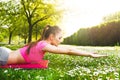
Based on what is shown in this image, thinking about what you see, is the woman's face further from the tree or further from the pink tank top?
the tree

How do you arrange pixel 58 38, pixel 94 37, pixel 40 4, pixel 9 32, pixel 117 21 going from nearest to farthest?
pixel 58 38 < pixel 117 21 < pixel 94 37 < pixel 40 4 < pixel 9 32

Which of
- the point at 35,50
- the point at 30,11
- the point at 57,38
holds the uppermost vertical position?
the point at 30,11

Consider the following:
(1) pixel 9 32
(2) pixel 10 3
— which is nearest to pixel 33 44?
(2) pixel 10 3

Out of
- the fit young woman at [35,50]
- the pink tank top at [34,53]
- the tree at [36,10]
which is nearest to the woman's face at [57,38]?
the fit young woman at [35,50]

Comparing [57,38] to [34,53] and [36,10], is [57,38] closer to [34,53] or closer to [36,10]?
[34,53]

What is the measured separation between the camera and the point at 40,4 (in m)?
44.5

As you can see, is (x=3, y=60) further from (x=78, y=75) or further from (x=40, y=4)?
(x=40, y=4)

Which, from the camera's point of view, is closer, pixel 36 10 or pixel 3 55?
pixel 3 55

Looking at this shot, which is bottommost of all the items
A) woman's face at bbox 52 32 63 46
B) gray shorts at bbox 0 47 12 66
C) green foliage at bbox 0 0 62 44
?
gray shorts at bbox 0 47 12 66

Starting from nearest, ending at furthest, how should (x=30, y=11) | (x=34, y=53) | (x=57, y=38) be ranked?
(x=57, y=38) → (x=34, y=53) → (x=30, y=11)

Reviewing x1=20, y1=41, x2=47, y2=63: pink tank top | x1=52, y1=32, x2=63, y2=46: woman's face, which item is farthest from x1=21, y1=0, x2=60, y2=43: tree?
x1=52, y1=32, x2=63, y2=46: woman's face

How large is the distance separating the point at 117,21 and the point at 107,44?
367 cm

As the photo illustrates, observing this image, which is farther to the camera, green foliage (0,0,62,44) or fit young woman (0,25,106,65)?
green foliage (0,0,62,44)

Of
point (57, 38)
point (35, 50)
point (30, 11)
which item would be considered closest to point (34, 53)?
point (35, 50)
